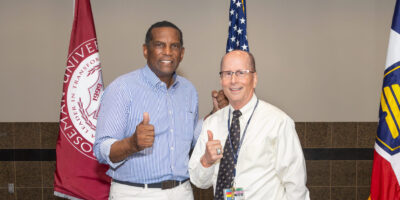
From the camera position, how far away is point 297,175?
5.77 ft

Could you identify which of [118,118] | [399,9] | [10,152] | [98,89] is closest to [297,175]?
[118,118]

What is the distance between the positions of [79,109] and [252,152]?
70.8 inches

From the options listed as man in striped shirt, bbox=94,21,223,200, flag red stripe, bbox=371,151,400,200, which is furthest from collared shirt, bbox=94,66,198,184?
flag red stripe, bbox=371,151,400,200

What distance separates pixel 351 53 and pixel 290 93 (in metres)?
0.93

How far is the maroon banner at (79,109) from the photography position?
3.02 meters

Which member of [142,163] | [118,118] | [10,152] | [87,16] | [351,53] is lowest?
[10,152]

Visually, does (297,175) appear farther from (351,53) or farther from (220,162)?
(351,53)

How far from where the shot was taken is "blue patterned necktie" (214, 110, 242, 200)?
183 centimetres

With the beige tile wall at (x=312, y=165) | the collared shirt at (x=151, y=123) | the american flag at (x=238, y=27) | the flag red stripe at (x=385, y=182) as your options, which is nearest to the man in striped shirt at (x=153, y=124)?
the collared shirt at (x=151, y=123)

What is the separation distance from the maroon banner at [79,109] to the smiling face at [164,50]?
1130 mm

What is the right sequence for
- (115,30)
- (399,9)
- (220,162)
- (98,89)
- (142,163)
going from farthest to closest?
(115,30)
(98,89)
(399,9)
(142,163)
(220,162)

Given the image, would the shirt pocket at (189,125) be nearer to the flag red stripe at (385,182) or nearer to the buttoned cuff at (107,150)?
the buttoned cuff at (107,150)

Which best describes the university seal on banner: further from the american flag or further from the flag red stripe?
the flag red stripe

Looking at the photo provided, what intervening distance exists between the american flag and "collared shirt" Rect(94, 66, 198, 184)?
1029 mm
